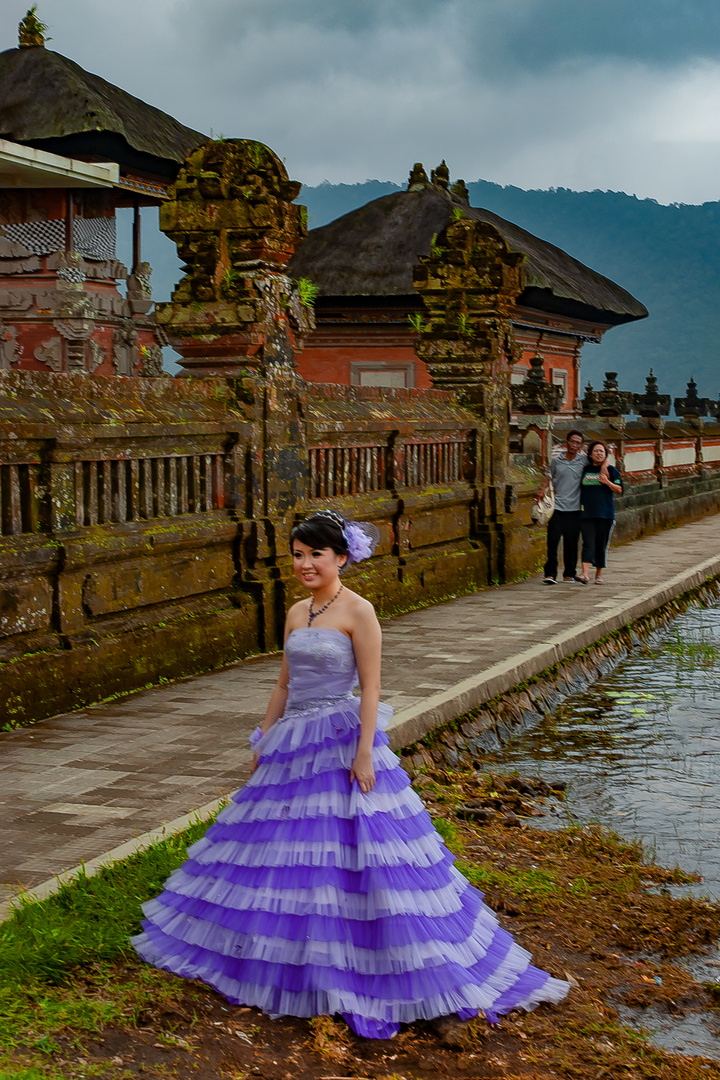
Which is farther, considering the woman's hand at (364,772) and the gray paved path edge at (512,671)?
the gray paved path edge at (512,671)

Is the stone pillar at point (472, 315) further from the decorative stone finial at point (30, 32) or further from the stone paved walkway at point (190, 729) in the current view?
the decorative stone finial at point (30, 32)

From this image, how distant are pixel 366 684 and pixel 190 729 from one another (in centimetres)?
308

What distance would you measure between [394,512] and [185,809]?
21.6ft

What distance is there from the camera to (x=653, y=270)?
14900 cm

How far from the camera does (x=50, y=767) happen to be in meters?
6.27

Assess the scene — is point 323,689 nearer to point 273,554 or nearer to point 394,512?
point 273,554

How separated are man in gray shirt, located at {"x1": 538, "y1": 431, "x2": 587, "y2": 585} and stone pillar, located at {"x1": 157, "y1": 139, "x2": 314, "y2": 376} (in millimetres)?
5089

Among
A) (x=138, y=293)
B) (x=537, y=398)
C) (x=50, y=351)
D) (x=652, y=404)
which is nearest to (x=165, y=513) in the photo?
(x=537, y=398)

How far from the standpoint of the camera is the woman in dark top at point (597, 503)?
1357 centimetres

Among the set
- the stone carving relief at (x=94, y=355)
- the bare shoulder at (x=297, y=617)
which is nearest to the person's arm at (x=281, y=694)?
the bare shoulder at (x=297, y=617)

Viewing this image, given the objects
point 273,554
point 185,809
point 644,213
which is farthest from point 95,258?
point 644,213

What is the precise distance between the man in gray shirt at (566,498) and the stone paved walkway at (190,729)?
1.34 meters

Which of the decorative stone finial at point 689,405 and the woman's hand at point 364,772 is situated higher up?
the decorative stone finial at point 689,405

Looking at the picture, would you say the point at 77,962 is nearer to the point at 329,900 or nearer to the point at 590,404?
the point at 329,900
